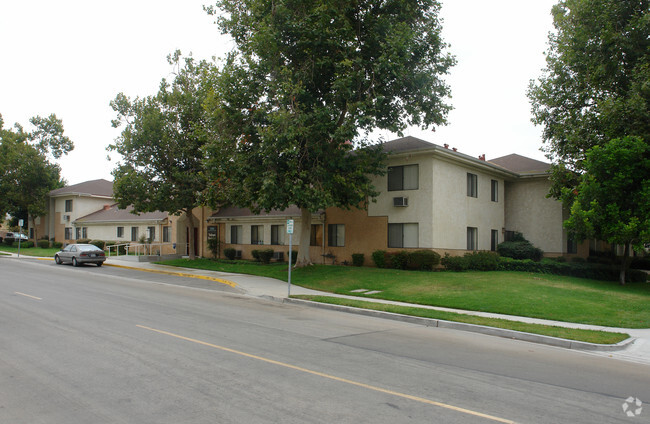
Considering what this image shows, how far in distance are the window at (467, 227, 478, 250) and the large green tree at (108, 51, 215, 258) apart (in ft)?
53.9

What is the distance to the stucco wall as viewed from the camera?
92.7 feet

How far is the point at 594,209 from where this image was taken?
20.1 meters

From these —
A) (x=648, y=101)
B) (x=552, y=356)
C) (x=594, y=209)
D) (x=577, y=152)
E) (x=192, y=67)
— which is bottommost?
(x=552, y=356)

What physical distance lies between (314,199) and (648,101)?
15987 millimetres

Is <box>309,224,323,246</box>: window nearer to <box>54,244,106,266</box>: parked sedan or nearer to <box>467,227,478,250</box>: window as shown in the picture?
<box>467,227,478,250</box>: window

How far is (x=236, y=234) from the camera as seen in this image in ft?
112

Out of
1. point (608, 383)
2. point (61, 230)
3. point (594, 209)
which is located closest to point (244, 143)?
point (594, 209)

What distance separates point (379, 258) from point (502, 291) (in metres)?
8.94

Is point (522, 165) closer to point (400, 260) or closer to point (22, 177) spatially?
point (400, 260)

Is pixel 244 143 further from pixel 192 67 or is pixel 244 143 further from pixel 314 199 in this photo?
pixel 192 67

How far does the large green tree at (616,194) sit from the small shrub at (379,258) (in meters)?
9.04

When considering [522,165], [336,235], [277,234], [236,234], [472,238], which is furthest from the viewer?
[236,234]

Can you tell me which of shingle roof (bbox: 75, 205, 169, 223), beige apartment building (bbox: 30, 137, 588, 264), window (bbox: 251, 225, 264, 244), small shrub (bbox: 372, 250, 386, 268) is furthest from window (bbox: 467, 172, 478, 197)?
shingle roof (bbox: 75, 205, 169, 223)

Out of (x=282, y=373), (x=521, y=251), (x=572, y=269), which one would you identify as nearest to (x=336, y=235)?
(x=521, y=251)
